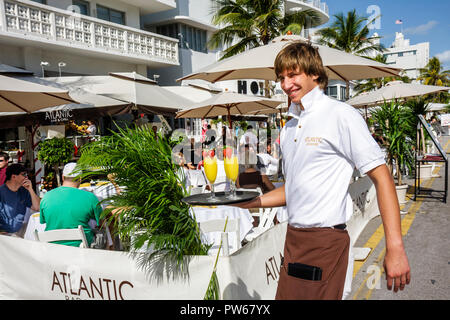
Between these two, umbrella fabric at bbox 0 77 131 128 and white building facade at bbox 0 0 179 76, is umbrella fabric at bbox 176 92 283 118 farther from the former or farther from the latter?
white building facade at bbox 0 0 179 76

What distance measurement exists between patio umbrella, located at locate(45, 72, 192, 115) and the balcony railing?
5203 millimetres

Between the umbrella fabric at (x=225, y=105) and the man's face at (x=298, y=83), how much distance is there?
6.91 meters

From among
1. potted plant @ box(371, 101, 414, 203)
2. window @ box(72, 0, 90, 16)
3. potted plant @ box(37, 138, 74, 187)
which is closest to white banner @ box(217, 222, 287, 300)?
potted plant @ box(371, 101, 414, 203)

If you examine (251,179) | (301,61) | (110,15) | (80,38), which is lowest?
(251,179)

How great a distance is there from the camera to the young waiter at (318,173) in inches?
66.6

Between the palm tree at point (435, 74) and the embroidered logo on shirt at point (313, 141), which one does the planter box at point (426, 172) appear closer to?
the embroidered logo on shirt at point (313, 141)

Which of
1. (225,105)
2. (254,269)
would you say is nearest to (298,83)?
(254,269)

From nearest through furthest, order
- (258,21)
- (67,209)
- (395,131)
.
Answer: (67,209), (395,131), (258,21)

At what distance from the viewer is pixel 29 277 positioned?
3473 mm

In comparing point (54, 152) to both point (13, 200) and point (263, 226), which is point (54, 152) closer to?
point (13, 200)

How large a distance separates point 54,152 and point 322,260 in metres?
7.82

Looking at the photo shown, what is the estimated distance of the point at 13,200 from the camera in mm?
4902

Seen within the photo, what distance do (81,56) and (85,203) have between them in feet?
47.8
